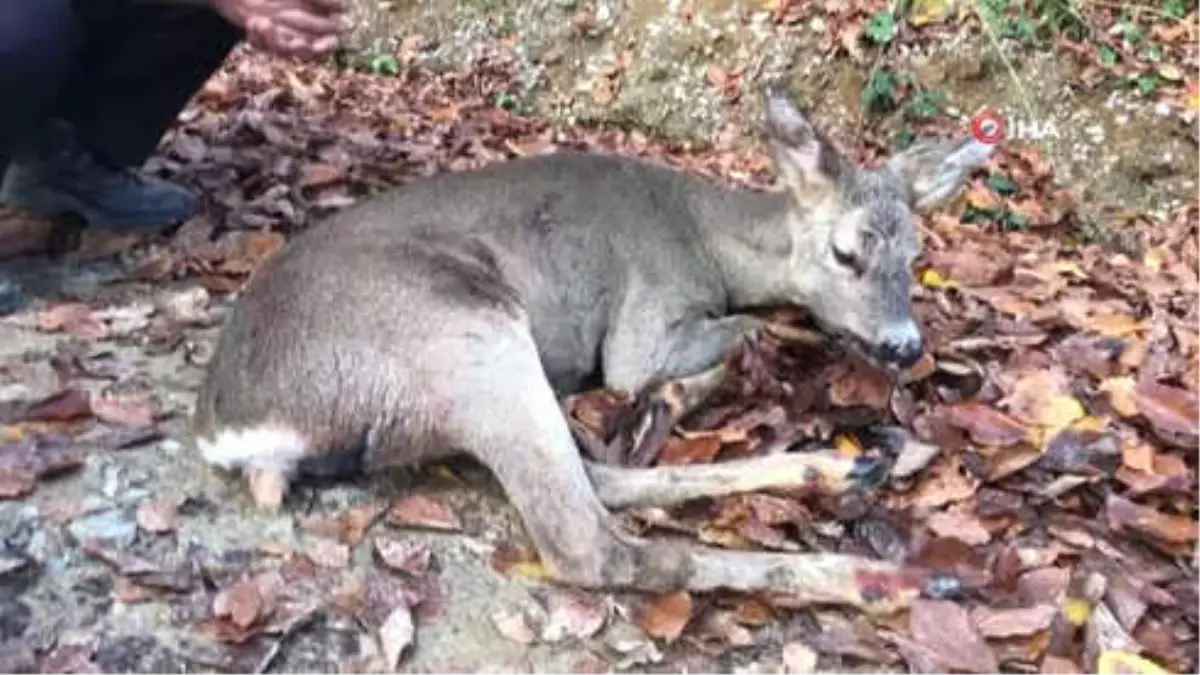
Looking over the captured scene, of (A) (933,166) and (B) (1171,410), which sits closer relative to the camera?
(B) (1171,410)

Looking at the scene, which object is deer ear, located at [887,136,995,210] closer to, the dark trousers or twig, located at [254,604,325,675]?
the dark trousers

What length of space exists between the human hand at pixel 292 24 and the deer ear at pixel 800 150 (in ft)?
4.37

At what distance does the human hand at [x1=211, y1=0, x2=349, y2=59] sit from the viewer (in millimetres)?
4152

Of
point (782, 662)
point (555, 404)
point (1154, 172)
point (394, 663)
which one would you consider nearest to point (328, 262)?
point (555, 404)

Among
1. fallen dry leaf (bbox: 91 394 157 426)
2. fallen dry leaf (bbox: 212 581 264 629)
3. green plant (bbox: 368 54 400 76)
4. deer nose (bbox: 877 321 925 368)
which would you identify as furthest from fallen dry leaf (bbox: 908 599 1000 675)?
green plant (bbox: 368 54 400 76)

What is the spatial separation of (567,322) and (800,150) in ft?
2.93

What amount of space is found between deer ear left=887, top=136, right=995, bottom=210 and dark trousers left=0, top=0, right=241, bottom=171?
2.14m

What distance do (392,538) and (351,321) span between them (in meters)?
0.57

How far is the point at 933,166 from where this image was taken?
4.92 m

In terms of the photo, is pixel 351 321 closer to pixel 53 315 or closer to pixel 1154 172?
pixel 53 315

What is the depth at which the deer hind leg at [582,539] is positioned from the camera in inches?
143

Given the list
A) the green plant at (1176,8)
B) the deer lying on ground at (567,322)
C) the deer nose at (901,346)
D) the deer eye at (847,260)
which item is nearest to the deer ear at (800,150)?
the deer lying on ground at (567,322)

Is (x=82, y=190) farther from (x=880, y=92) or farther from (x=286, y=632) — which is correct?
(x=880, y=92)

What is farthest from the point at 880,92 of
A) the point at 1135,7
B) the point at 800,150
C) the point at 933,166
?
the point at 800,150
